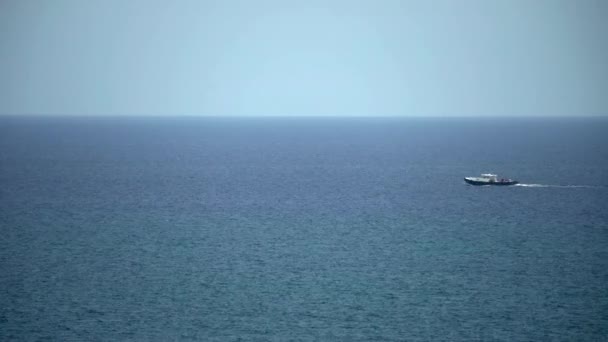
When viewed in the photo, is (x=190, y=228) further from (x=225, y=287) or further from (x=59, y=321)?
(x=59, y=321)

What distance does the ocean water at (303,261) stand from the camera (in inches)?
2335

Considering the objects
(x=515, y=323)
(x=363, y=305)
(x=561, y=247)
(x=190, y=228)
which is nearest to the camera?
(x=515, y=323)

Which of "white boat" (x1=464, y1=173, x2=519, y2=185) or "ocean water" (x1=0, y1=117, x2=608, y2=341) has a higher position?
"white boat" (x1=464, y1=173, x2=519, y2=185)

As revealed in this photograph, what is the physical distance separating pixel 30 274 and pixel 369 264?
29.2m

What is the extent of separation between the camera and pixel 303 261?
78.1 meters

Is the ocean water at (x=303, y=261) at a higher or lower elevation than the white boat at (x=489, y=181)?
lower

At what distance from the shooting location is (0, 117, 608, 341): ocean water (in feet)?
195

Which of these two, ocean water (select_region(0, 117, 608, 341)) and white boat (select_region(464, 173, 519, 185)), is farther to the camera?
white boat (select_region(464, 173, 519, 185))

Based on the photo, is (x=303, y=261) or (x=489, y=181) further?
(x=489, y=181)

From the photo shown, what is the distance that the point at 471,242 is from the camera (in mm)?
86562

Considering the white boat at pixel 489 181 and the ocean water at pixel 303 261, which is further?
the white boat at pixel 489 181

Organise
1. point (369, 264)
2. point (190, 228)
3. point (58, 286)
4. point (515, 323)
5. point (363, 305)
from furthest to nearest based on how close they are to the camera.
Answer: point (190, 228)
point (369, 264)
point (58, 286)
point (363, 305)
point (515, 323)

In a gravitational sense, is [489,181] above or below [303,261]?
above

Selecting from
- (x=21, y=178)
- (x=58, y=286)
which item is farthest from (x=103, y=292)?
(x=21, y=178)
